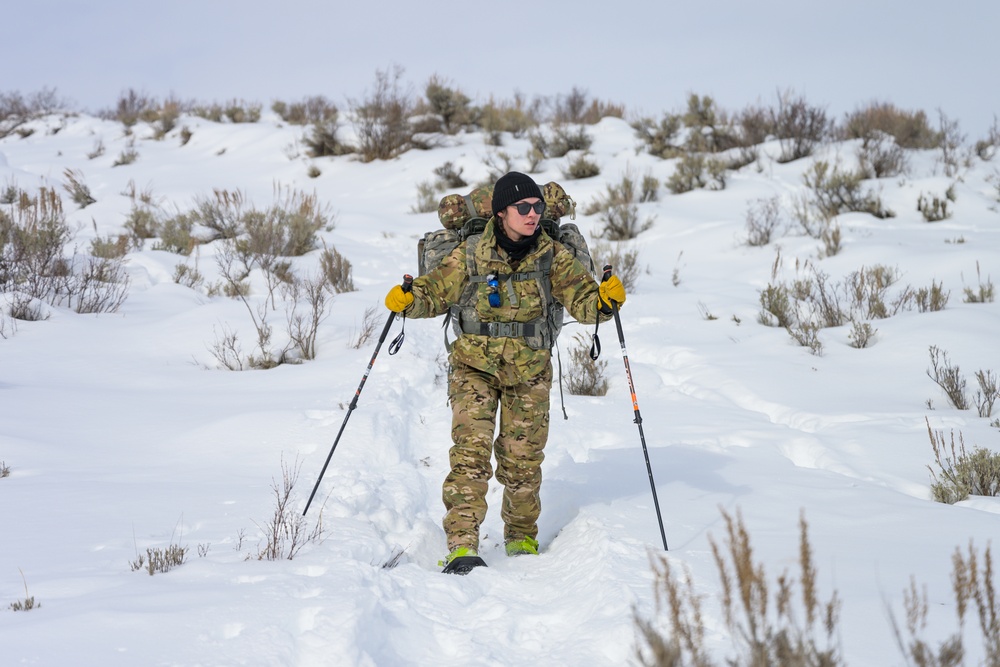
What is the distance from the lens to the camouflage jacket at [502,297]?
3295 millimetres

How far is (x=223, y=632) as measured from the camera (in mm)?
2043

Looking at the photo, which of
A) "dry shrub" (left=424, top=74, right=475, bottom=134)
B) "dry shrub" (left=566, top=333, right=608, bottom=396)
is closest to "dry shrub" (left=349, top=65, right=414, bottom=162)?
"dry shrub" (left=424, top=74, right=475, bottom=134)

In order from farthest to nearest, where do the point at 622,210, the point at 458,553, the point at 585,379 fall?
the point at 622,210 → the point at 585,379 → the point at 458,553

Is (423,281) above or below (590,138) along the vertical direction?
below

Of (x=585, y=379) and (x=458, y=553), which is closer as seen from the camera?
(x=458, y=553)

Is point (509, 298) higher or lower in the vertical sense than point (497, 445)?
higher

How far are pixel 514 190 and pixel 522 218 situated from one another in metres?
0.13

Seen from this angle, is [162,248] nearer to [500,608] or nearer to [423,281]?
[423,281]

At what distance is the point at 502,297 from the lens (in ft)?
10.9

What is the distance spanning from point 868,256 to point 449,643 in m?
8.56

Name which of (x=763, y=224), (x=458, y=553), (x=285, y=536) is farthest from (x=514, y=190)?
(x=763, y=224)

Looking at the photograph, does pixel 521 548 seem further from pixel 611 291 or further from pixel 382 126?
pixel 382 126

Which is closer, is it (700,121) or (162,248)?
(162,248)

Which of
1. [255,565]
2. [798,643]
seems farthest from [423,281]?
[798,643]
